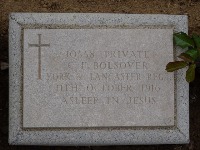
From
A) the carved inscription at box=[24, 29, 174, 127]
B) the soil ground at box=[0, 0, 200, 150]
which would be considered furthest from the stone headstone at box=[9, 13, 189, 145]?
the soil ground at box=[0, 0, 200, 150]

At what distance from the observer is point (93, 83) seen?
310 cm

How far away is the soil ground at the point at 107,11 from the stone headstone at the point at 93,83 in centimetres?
31

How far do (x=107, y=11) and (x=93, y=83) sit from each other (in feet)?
2.64

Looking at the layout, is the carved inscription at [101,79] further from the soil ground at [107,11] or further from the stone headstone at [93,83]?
the soil ground at [107,11]

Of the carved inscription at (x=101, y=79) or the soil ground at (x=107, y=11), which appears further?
the soil ground at (x=107, y=11)

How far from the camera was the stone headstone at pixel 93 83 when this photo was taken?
10.1ft

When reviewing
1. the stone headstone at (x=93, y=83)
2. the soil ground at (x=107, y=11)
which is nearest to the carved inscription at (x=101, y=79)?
the stone headstone at (x=93, y=83)

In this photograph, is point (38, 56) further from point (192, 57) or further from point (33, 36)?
point (192, 57)

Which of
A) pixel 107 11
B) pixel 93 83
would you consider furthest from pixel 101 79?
pixel 107 11

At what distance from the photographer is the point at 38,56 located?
3078mm

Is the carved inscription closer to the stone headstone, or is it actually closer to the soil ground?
the stone headstone

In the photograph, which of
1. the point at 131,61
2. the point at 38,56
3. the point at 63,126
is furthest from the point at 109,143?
the point at 38,56

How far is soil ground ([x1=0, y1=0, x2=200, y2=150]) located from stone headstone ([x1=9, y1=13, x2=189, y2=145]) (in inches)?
12.3

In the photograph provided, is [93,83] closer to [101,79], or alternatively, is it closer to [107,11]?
[101,79]
